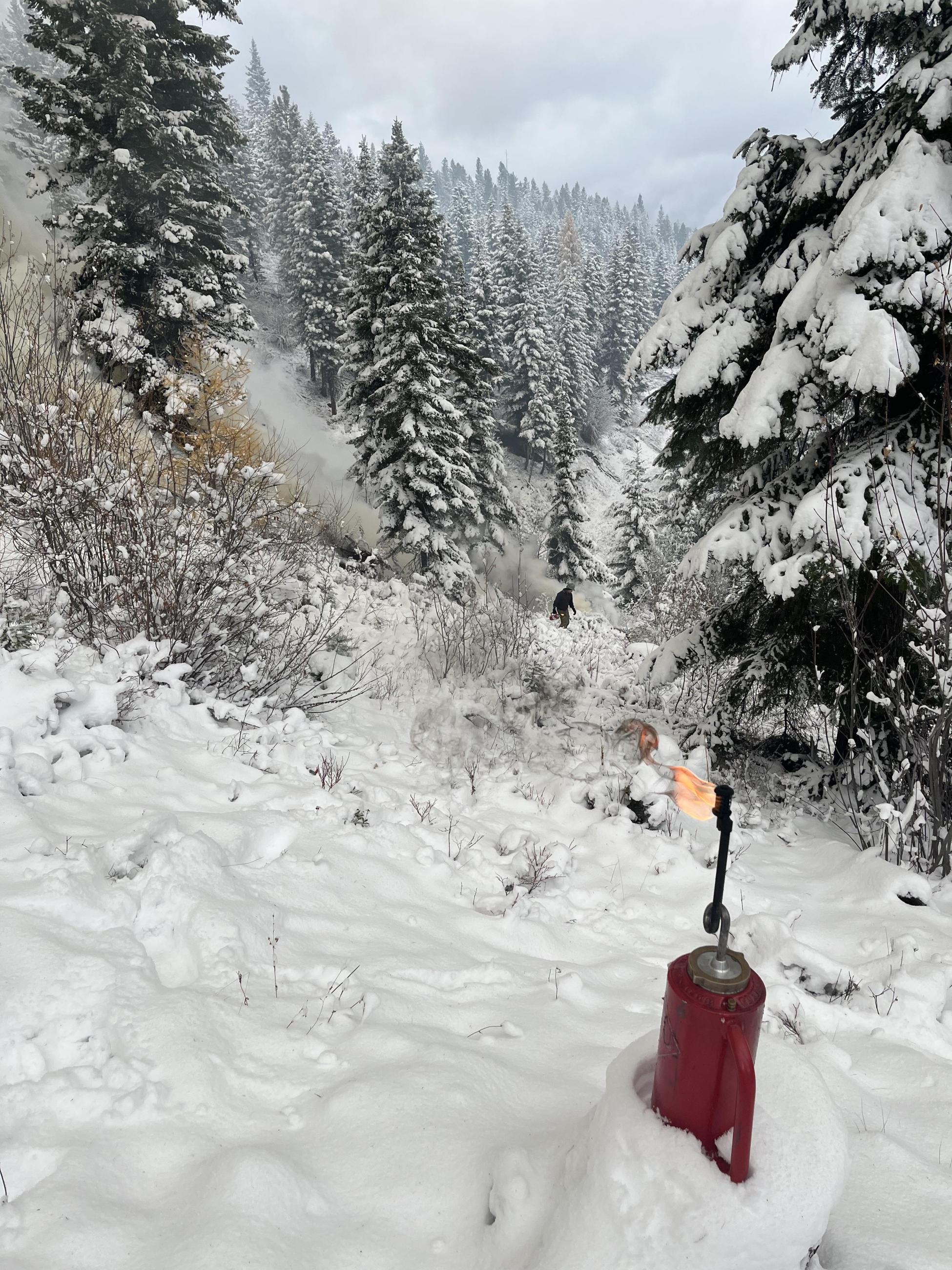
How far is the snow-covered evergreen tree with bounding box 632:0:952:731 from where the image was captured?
3.99 metres

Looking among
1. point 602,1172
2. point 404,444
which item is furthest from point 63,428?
point 404,444

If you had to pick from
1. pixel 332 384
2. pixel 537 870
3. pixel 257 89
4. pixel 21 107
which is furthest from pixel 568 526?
pixel 257 89

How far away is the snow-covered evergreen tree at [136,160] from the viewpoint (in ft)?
42.7

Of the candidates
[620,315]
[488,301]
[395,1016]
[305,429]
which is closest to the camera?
[395,1016]

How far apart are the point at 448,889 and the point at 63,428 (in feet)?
16.0

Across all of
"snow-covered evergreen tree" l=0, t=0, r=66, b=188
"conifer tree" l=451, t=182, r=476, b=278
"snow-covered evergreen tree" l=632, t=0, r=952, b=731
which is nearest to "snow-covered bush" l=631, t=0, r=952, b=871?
"snow-covered evergreen tree" l=632, t=0, r=952, b=731

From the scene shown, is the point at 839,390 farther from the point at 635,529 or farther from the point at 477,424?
the point at 635,529

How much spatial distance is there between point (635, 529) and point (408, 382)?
16.0m

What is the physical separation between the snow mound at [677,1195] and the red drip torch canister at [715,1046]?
53mm

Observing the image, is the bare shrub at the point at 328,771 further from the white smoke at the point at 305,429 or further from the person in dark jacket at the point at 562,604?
the white smoke at the point at 305,429

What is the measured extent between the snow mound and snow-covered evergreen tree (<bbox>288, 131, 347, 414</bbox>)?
36.0 meters

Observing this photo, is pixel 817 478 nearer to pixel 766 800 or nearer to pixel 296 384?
pixel 766 800

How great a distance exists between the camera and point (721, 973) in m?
1.56

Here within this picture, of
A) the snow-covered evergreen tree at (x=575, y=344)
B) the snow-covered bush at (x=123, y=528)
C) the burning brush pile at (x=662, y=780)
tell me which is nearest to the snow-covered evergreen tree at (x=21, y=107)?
the snow-covered bush at (x=123, y=528)
